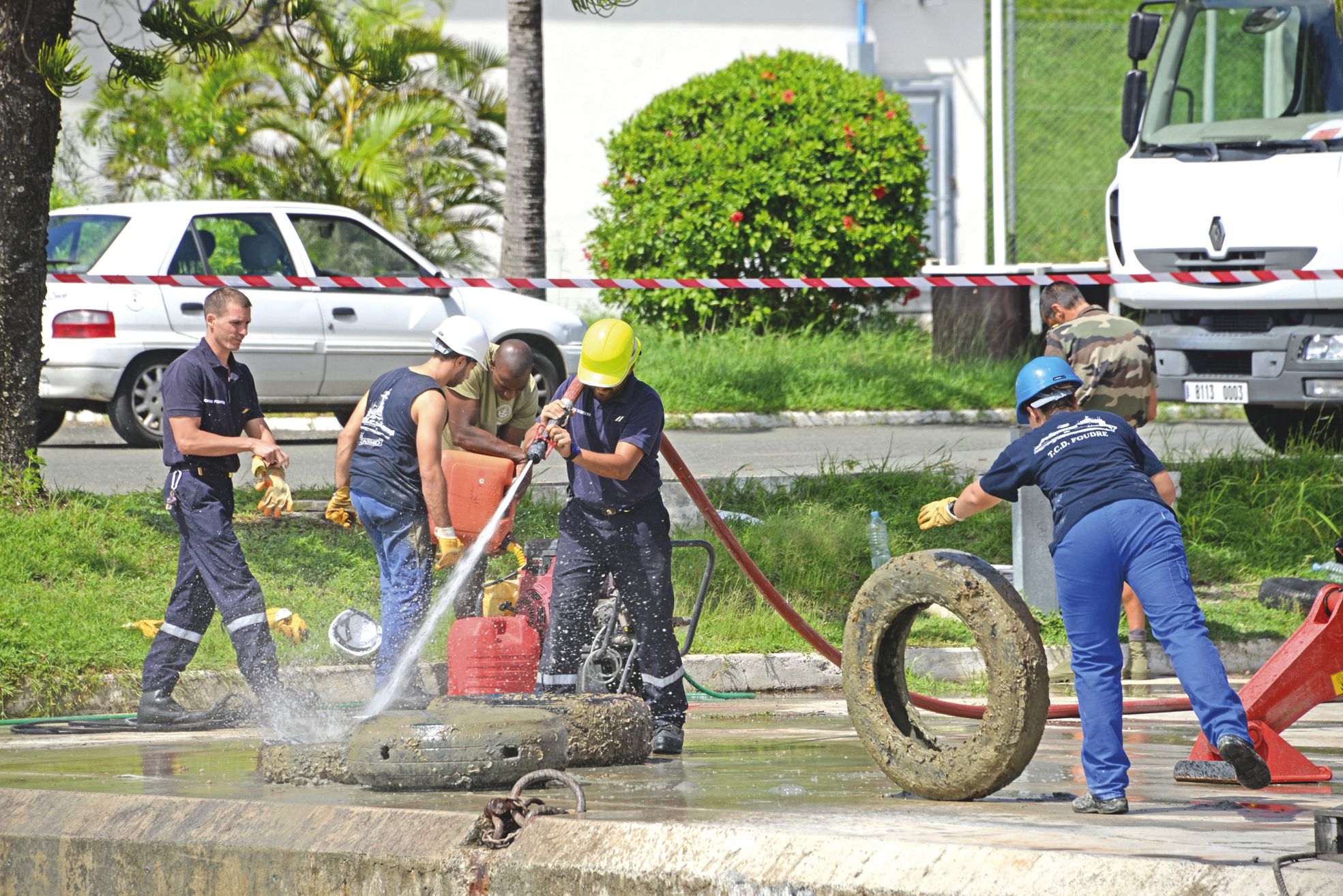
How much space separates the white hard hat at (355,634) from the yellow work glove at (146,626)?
2.64ft

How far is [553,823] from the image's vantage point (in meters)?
4.66

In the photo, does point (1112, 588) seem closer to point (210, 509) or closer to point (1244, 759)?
point (1244, 759)

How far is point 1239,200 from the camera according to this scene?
1220cm

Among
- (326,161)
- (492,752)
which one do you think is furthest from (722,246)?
(492,752)

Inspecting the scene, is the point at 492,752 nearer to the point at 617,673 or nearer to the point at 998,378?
the point at 617,673

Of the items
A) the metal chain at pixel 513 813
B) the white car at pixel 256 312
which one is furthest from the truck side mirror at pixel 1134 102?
the metal chain at pixel 513 813

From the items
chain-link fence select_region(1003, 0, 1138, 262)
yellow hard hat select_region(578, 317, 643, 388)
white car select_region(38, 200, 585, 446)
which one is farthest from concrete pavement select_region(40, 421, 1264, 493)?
chain-link fence select_region(1003, 0, 1138, 262)

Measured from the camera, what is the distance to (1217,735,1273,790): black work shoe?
5.05m

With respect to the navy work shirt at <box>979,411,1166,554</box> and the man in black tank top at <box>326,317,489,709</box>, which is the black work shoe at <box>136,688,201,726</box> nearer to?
the man in black tank top at <box>326,317,489,709</box>

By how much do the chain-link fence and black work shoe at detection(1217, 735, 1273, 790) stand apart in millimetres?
20822

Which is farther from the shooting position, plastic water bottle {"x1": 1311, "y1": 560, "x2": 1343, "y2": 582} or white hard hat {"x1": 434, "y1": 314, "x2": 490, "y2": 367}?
plastic water bottle {"x1": 1311, "y1": 560, "x2": 1343, "y2": 582}

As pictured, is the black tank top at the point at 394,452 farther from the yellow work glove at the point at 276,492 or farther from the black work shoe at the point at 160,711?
the black work shoe at the point at 160,711

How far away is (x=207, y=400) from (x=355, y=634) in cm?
136

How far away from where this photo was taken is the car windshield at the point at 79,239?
43.0ft
